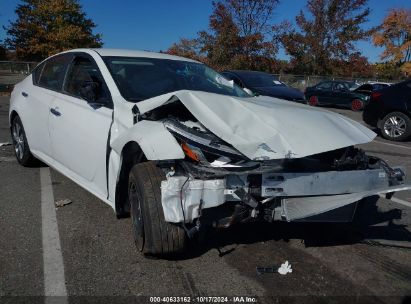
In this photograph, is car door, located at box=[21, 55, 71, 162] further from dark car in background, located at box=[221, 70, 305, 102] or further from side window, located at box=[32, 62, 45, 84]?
dark car in background, located at box=[221, 70, 305, 102]

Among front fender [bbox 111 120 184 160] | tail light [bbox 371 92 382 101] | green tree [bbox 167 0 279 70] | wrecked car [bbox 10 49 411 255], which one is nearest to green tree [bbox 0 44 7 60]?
green tree [bbox 167 0 279 70]

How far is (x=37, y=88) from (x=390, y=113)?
8.01 m

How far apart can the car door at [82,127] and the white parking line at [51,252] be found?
39 centimetres

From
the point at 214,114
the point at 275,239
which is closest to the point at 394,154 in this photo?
the point at 275,239

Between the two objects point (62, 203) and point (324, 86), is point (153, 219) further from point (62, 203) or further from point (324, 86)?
point (324, 86)

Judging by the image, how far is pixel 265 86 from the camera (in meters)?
12.1

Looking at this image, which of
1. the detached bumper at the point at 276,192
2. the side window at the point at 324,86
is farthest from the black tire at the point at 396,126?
the side window at the point at 324,86

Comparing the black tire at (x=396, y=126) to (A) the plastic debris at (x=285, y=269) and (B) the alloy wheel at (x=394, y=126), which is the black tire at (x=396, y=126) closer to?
(B) the alloy wheel at (x=394, y=126)

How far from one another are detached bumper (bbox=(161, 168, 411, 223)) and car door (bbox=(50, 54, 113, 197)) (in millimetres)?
1062

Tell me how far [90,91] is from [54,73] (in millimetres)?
1461

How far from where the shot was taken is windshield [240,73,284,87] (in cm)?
1222

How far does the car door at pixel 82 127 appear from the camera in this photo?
11.8 ft

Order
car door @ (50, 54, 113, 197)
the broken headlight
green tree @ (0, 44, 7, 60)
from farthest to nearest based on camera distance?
green tree @ (0, 44, 7, 60)
car door @ (50, 54, 113, 197)
the broken headlight

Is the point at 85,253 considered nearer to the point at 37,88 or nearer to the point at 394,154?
the point at 37,88
